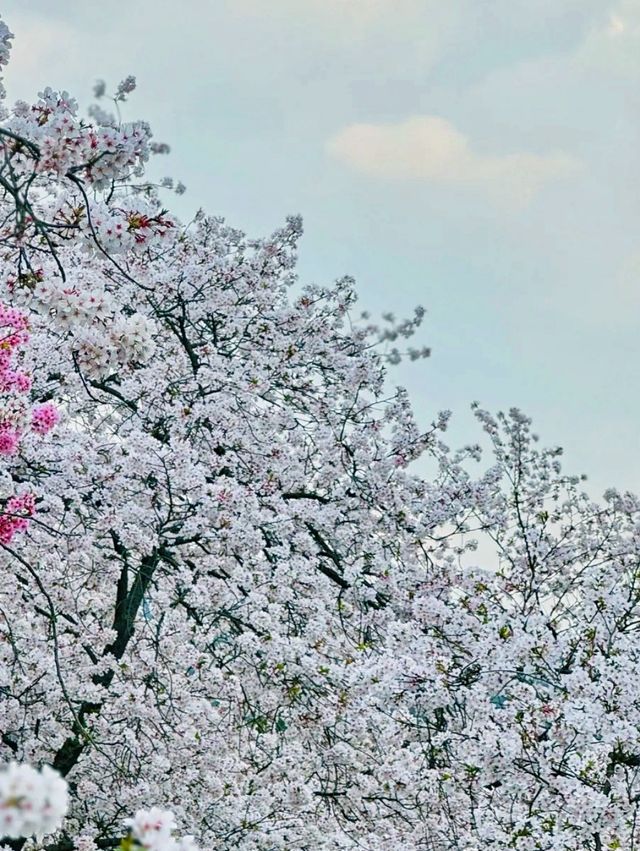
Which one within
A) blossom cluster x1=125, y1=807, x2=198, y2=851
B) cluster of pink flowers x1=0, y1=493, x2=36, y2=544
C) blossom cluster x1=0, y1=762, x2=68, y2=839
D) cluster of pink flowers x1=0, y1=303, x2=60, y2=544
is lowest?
blossom cluster x1=0, y1=762, x2=68, y2=839

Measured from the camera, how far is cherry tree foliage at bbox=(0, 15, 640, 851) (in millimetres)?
5836

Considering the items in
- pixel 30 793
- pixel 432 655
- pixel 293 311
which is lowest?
pixel 30 793

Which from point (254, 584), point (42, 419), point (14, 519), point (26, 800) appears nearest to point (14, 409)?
point (42, 419)

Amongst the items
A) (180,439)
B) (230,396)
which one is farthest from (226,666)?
(230,396)

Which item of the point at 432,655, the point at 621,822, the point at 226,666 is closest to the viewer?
the point at 621,822

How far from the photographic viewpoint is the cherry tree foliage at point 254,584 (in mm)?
5836

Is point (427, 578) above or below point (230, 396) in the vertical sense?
below

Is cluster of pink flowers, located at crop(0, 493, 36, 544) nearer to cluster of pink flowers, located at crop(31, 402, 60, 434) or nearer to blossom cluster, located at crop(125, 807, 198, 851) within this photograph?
cluster of pink flowers, located at crop(31, 402, 60, 434)

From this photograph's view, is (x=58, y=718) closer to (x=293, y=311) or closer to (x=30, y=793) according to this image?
(x=293, y=311)

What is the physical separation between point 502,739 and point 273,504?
371 centimetres

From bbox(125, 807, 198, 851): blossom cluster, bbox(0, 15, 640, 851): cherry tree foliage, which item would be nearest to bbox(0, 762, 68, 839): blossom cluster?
bbox(125, 807, 198, 851): blossom cluster

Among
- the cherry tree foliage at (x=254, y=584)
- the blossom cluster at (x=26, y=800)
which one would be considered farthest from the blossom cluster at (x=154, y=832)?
the cherry tree foliage at (x=254, y=584)

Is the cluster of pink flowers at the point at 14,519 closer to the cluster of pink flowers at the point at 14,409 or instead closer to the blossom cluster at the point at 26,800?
the cluster of pink flowers at the point at 14,409

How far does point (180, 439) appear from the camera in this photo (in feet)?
29.4
